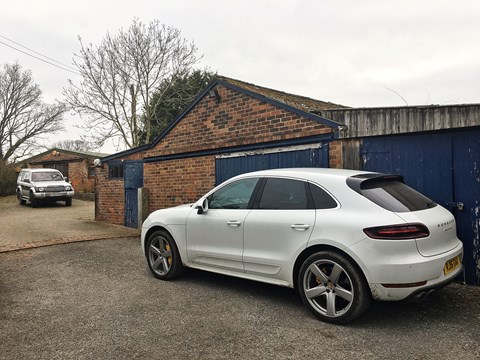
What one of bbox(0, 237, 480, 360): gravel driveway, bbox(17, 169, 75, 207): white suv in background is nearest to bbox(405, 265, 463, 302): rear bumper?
bbox(0, 237, 480, 360): gravel driveway

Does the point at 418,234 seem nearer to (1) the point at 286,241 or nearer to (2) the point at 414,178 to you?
(1) the point at 286,241

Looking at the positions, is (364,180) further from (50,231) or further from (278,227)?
(50,231)

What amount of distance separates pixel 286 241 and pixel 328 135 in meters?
2.75

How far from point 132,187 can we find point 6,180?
Answer: 16603mm

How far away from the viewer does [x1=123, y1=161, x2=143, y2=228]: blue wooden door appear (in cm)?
993

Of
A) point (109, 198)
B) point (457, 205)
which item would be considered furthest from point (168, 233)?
point (109, 198)

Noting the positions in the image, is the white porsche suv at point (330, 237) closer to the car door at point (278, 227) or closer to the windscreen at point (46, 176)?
the car door at point (278, 227)

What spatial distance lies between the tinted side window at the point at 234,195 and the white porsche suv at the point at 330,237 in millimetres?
13

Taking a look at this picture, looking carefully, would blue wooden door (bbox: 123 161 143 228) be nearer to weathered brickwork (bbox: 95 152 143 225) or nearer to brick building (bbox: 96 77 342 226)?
brick building (bbox: 96 77 342 226)

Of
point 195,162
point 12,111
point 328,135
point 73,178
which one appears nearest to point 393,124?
point 328,135

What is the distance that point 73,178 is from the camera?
2412 centimetres

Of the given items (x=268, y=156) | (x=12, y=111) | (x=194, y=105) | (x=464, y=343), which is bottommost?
(x=464, y=343)

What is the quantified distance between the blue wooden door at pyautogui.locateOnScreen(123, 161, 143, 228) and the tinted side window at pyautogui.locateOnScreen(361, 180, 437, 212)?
24.4 ft

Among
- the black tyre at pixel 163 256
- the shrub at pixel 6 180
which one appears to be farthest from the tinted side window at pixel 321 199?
the shrub at pixel 6 180
